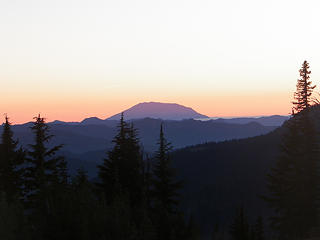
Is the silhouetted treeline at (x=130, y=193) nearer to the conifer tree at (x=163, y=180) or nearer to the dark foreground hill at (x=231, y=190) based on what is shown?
the conifer tree at (x=163, y=180)

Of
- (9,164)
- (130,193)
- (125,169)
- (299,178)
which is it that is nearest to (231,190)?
(299,178)

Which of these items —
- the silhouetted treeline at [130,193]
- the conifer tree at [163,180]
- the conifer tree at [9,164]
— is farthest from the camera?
the conifer tree at [163,180]

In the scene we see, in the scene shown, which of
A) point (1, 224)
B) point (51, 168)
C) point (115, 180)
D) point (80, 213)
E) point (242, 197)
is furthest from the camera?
point (242, 197)

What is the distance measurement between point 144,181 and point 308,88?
16.5 m

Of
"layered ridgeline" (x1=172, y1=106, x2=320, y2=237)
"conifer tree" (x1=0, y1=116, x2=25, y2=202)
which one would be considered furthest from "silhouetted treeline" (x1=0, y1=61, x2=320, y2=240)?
"layered ridgeline" (x1=172, y1=106, x2=320, y2=237)

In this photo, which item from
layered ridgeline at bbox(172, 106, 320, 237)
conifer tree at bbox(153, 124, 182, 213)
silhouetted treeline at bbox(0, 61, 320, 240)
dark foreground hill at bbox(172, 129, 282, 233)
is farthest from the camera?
dark foreground hill at bbox(172, 129, 282, 233)

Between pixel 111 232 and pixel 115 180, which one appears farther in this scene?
pixel 115 180

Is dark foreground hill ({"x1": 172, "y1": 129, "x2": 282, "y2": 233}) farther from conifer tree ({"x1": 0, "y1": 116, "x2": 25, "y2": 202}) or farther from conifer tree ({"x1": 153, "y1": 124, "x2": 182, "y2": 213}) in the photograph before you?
conifer tree ({"x1": 0, "y1": 116, "x2": 25, "y2": 202})

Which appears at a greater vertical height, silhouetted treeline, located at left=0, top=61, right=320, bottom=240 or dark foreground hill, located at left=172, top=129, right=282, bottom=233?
silhouetted treeline, located at left=0, top=61, right=320, bottom=240

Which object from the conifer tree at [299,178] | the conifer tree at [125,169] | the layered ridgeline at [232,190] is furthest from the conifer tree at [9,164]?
the layered ridgeline at [232,190]

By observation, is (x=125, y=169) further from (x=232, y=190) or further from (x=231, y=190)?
(x=231, y=190)

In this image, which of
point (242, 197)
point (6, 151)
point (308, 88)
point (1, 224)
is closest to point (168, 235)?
point (1, 224)

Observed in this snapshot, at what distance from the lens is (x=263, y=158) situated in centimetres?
18462

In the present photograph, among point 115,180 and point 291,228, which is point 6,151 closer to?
point 115,180
